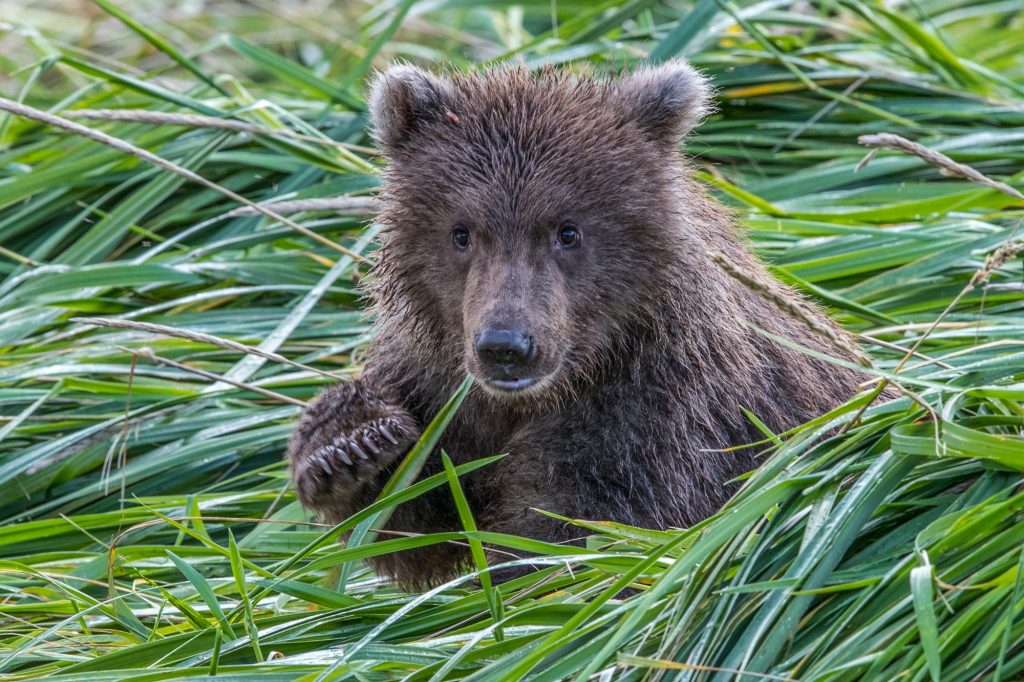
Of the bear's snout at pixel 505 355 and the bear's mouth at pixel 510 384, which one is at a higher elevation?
the bear's snout at pixel 505 355

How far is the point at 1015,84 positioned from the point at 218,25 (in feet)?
22.7

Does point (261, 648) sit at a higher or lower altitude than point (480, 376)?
lower

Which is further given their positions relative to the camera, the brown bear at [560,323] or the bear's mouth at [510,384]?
the brown bear at [560,323]

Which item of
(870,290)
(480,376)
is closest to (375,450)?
(480,376)

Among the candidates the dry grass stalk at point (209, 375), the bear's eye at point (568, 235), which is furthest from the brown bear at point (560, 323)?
the dry grass stalk at point (209, 375)

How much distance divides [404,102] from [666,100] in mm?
935

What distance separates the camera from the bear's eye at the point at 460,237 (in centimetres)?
462

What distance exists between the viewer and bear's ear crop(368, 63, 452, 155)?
15.7ft

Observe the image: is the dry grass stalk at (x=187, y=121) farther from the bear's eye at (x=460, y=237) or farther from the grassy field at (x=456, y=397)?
the bear's eye at (x=460, y=237)

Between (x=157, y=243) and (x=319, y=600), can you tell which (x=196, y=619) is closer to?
(x=319, y=600)

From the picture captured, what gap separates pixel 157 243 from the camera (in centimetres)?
679

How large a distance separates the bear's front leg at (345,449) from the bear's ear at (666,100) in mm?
1350

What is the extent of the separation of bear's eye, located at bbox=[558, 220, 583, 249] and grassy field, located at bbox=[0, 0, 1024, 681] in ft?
3.38

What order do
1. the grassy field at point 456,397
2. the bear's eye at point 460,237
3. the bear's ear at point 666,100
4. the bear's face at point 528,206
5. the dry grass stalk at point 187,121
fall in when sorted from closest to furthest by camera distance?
the grassy field at point 456,397 → the bear's face at point 528,206 → the bear's eye at point 460,237 → the bear's ear at point 666,100 → the dry grass stalk at point 187,121
